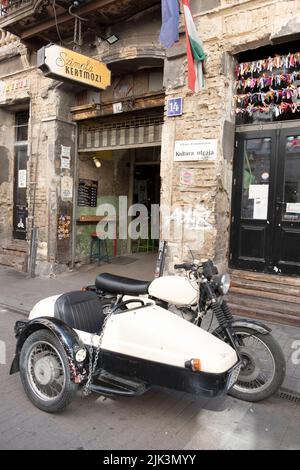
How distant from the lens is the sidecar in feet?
9.47

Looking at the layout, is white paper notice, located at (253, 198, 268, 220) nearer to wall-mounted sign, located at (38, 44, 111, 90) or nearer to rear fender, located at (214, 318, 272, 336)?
rear fender, located at (214, 318, 272, 336)

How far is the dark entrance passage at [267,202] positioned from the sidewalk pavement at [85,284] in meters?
1.24

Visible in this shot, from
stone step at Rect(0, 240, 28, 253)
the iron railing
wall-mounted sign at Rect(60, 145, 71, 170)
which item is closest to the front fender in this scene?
wall-mounted sign at Rect(60, 145, 71, 170)

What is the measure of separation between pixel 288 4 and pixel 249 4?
0.61m

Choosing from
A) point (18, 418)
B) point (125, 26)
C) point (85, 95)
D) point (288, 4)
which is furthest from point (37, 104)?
point (18, 418)

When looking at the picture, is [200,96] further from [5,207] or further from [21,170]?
[5,207]

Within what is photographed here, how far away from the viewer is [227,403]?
3520 millimetres

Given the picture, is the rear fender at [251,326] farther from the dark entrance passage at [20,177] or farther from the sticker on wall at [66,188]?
the dark entrance passage at [20,177]

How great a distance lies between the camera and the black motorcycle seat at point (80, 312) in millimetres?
3477

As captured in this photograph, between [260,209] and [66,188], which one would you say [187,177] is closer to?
[260,209]

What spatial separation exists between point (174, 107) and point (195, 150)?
34.0 inches

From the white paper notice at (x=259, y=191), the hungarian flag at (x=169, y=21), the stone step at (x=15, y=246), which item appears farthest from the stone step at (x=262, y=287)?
the stone step at (x=15, y=246)

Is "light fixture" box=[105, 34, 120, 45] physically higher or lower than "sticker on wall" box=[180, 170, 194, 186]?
higher

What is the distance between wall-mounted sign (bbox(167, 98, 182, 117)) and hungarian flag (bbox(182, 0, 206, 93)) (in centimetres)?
44
